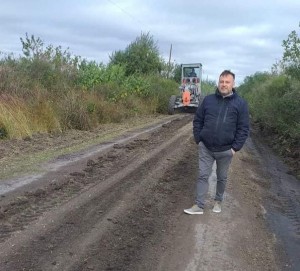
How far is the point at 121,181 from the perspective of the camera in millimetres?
8016

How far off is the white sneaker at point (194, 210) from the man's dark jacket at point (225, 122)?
876mm

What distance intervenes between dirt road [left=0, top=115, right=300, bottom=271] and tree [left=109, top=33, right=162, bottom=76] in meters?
28.0

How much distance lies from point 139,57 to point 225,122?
32.1m

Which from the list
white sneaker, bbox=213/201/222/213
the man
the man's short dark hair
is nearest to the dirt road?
white sneaker, bbox=213/201/222/213

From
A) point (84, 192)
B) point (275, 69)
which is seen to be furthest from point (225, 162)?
point (275, 69)

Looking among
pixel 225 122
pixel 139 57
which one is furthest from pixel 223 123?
pixel 139 57

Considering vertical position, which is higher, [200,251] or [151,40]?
[151,40]

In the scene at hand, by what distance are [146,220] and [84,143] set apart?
7.21 metres

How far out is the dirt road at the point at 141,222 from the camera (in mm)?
4695

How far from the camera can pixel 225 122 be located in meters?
6.14

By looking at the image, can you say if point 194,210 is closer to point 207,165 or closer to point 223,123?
point 207,165

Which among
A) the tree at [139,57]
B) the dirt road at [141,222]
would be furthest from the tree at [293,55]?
the tree at [139,57]

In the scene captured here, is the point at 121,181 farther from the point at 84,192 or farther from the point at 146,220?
the point at 146,220

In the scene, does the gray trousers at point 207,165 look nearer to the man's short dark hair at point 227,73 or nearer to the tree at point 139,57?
the man's short dark hair at point 227,73
